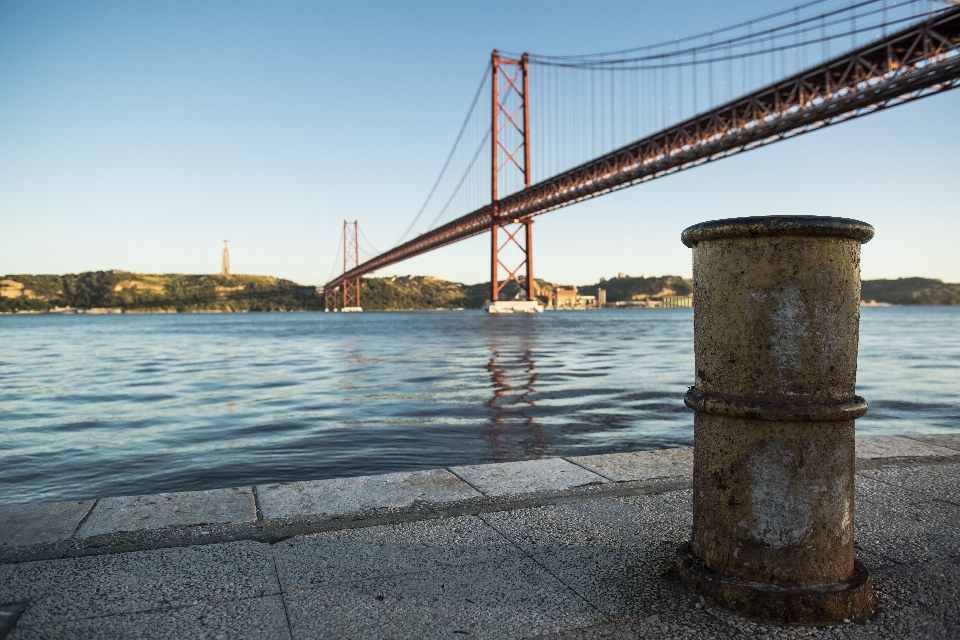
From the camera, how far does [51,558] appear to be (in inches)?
74.7

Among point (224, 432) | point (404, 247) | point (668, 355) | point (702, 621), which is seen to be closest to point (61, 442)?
point (224, 432)

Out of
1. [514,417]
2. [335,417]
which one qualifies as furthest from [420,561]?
[335,417]

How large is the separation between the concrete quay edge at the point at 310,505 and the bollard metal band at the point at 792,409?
3.16ft

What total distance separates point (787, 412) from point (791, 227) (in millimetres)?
402

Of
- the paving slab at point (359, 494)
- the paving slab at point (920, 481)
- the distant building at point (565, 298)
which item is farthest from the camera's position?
the distant building at point (565, 298)

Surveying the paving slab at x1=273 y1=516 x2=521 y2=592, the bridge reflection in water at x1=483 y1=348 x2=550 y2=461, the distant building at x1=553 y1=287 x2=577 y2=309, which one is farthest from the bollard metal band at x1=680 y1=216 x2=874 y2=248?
the distant building at x1=553 y1=287 x2=577 y2=309

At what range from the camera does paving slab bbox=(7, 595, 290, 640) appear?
1472mm

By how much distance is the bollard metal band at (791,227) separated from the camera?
60.6 inches

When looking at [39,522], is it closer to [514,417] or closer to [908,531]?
[908,531]

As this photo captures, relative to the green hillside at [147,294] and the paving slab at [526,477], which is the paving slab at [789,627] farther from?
the green hillside at [147,294]

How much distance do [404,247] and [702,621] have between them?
52.4 m

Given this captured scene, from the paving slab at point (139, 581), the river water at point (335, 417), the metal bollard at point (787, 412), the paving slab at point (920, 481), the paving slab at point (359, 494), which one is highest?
the metal bollard at point (787, 412)

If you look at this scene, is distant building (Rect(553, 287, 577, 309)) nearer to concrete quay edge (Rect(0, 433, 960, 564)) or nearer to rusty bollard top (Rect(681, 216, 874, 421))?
concrete quay edge (Rect(0, 433, 960, 564))

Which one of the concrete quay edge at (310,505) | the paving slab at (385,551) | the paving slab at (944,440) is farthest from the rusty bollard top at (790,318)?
the paving slab at (944,440)
